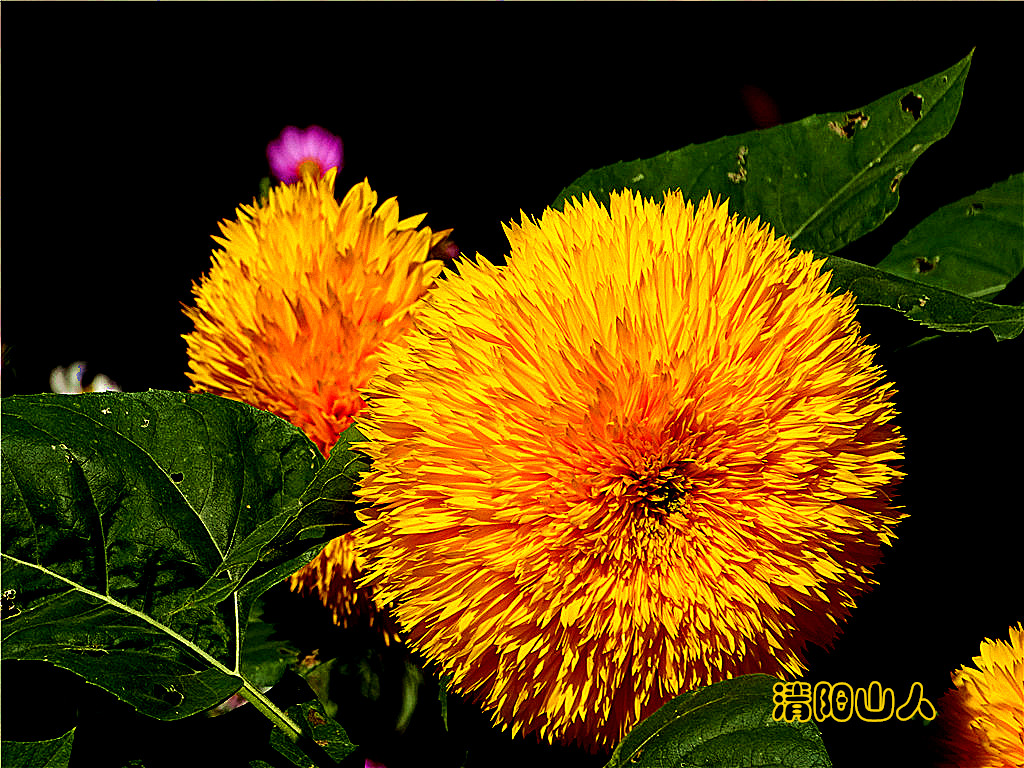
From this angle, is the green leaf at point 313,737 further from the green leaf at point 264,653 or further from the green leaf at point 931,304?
the green leaf at point 931,304

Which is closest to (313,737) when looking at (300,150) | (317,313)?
(317,313)

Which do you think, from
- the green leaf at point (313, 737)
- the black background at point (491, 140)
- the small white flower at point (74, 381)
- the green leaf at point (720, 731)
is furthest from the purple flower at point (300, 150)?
the green leaf at point (720, 731)

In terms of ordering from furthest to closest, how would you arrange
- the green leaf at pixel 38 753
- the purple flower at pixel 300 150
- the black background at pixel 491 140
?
the purple flower at pixel 300 150
the black background at pixel 491 140
the green leaf at pixel 38 753

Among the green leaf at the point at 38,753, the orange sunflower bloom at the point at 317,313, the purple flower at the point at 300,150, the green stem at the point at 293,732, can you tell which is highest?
the purple flower at the point at 300,150

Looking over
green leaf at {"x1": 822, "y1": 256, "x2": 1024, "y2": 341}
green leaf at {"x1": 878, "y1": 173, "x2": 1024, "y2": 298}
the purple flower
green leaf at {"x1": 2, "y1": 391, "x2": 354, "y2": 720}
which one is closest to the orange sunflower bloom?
green leaf at {"x1": 2, "y1": 391, "x2": 354, "y2": 720}

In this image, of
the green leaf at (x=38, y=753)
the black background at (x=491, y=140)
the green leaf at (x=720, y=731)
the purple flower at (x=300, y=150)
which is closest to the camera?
the green leaf at (x=720, y=731)

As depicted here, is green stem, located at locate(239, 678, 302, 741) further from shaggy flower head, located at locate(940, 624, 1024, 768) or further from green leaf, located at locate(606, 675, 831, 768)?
shaggy flower head, located at locate(940, 624, 1024, 768)
